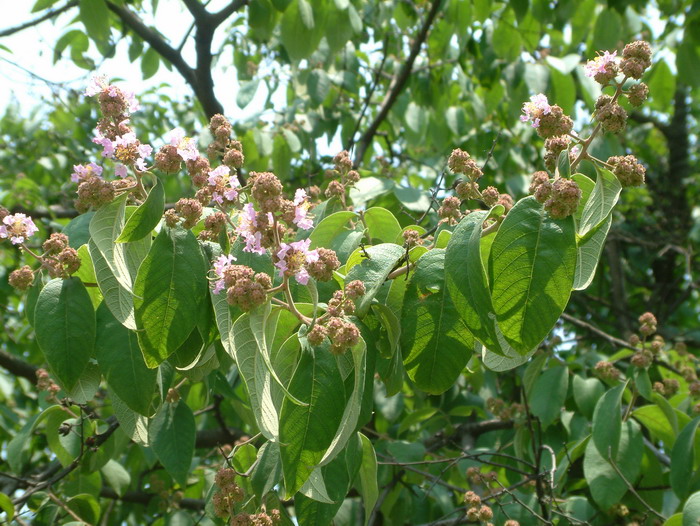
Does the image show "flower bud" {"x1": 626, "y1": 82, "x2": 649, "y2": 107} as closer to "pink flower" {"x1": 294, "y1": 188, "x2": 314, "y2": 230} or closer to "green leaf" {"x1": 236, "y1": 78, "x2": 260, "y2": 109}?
"pink flower" {"x1": 294, "y1": 188, "x2": 314, "y2": 230}

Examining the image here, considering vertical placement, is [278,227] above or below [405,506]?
above

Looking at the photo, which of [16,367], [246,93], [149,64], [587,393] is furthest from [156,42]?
[587,393]

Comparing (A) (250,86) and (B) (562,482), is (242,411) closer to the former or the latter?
(B) (562,482)

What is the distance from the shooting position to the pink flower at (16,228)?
136 cm

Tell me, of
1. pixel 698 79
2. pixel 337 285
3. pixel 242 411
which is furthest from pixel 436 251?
pixel 698 79

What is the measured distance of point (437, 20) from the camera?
13.7 ft

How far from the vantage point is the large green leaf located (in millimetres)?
1113

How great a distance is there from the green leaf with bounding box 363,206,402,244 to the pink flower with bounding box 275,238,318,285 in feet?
1.85

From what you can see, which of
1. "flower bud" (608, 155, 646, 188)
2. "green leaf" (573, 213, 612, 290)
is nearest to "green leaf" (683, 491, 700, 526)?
"green leaf" (573, 213, 612, 290)

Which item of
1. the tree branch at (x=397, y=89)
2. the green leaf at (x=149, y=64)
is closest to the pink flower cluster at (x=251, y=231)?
the tree branch at (x=397, y=89)

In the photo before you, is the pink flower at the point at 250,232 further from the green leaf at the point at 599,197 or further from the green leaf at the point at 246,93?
the green leaf at the point at 246,93

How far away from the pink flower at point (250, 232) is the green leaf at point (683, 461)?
4.91ft

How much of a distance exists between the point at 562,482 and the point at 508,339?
1688 mm

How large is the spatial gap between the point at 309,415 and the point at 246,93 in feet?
9.34
